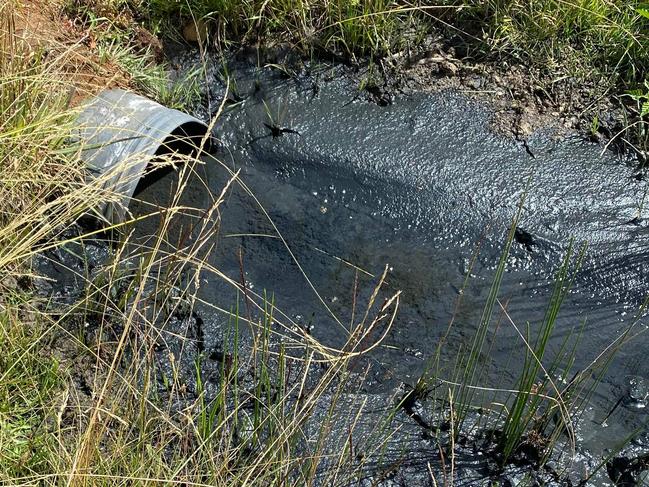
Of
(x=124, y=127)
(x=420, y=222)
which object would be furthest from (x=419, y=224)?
(x=124, y=127)

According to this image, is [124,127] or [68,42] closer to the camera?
[124,127]

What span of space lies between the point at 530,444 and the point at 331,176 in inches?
58.2

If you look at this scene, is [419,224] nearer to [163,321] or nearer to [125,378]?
[163,321]

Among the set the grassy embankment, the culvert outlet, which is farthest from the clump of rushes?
the culvert outlet

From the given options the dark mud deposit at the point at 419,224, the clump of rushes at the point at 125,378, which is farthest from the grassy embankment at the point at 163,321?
the dark mud deposit at the point at 419,224

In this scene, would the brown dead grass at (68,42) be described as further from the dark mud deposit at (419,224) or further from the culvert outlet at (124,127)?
the dark mud deposit at (419,224)

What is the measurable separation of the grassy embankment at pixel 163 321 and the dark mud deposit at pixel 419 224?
126 mm

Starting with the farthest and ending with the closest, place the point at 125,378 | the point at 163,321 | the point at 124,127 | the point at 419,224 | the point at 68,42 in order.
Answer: the point at 68,42
the point at 419,224
the point at 124,127
the point at 163,321
the point at 125,378

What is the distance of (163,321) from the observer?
3.08 metres

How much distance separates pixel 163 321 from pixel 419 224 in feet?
3.74

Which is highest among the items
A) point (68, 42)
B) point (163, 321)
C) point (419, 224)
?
point (68, 42)

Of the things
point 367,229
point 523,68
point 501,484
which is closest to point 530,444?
point 501,484

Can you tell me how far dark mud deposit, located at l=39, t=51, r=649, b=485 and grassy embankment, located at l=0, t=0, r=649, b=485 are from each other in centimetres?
13

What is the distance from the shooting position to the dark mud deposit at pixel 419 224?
123 inches
